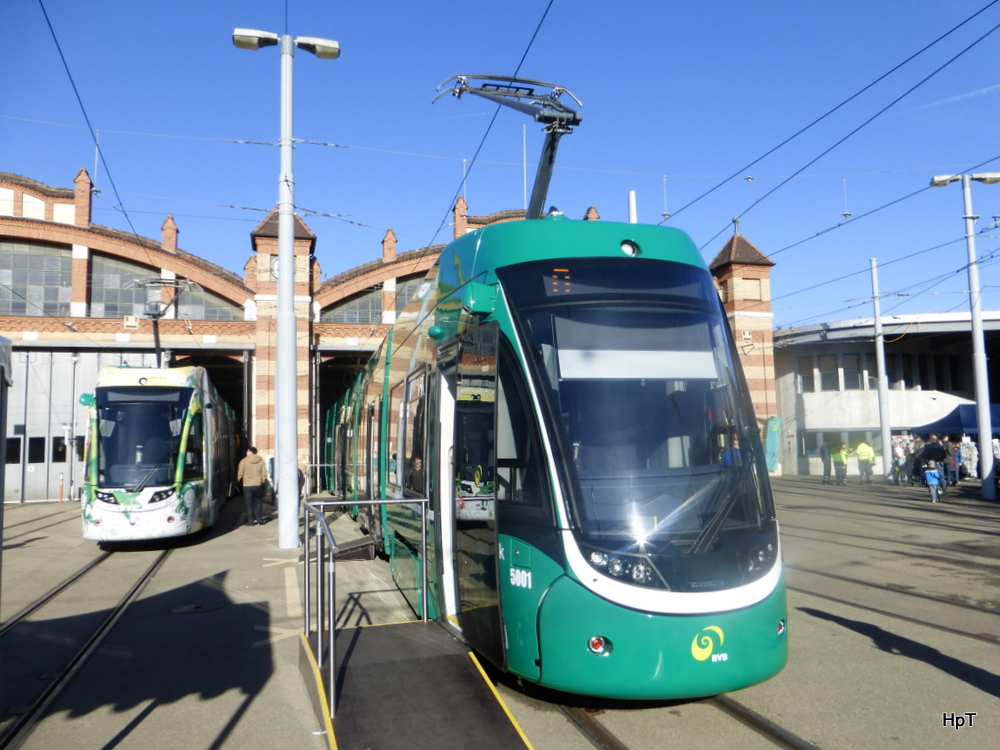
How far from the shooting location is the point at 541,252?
5789mm

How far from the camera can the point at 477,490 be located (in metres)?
5.77

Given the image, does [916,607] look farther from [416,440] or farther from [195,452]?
[195,452]

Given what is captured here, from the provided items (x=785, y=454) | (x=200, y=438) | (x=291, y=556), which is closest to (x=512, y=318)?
(x=291, y=556)

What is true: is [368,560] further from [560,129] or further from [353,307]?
[353,307]

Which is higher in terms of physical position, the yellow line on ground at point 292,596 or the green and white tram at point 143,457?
the green and white tram at point 143,457

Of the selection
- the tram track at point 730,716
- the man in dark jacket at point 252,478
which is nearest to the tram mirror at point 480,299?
the tram track at point 730,716

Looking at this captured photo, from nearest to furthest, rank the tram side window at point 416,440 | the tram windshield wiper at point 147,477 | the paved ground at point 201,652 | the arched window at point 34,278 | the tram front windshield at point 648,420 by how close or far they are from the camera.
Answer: the tram front windshield at point 648,420, the paved ground at point 201,652, the tram side window at point 416,440, the tram windshield wiper at point 147,477, the arched window at point 34,278

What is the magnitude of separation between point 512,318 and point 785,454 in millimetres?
34799

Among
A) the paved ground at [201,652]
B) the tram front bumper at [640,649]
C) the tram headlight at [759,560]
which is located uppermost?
the tram headlight at [759,560]

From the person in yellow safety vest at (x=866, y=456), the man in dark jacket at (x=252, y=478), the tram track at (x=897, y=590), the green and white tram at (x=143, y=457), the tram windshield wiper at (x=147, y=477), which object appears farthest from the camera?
the person in yellow safety vest at (x=866, y=456)

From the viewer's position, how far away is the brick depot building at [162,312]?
26453 millimetres

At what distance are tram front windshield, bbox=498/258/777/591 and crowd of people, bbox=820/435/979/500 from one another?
19.3 meters

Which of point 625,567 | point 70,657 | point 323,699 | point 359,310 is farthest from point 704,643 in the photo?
point 359,310

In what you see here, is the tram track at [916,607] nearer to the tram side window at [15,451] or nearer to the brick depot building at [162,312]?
the brick depot building at [162,312]
